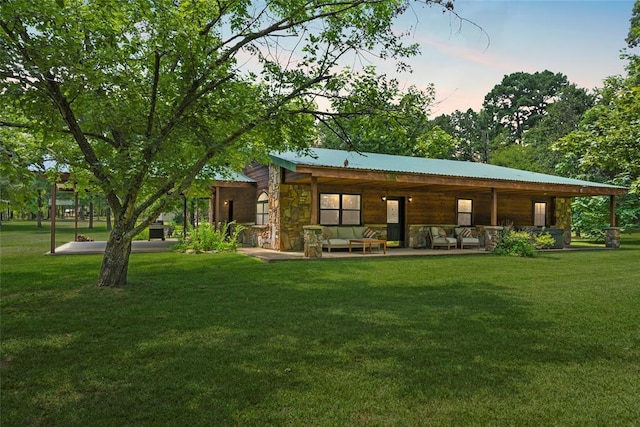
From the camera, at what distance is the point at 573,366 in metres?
3.52

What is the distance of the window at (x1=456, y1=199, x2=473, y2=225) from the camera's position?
54.5 ft

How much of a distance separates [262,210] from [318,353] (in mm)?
11797

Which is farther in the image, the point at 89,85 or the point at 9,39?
the point at 89,85

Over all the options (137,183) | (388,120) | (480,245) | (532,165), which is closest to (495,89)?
(532,165)

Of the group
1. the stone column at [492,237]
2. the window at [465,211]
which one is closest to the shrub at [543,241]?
the stone column at [492,237]

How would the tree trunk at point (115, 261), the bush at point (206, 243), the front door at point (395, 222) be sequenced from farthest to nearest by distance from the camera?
the front door at point (395, 222)
the bush at point (206, 243)
the tree trunk at point (115, 261)

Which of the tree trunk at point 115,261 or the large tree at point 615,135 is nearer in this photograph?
the tree trunk at point 115,261

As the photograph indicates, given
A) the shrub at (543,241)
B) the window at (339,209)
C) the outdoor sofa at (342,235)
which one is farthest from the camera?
the shrub at (543,241)

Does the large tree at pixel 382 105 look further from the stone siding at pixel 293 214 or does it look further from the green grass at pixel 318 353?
the stone siding at pixel 293 214

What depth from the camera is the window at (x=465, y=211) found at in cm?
1660

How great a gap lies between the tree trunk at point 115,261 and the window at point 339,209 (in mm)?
8056

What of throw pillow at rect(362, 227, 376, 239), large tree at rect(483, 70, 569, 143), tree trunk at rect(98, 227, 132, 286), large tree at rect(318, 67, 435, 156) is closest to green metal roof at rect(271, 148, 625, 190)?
throw pillow at rect(362, 227, 376, 239)

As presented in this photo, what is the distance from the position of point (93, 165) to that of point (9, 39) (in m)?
1.86

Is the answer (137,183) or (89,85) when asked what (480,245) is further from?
(89,85)
